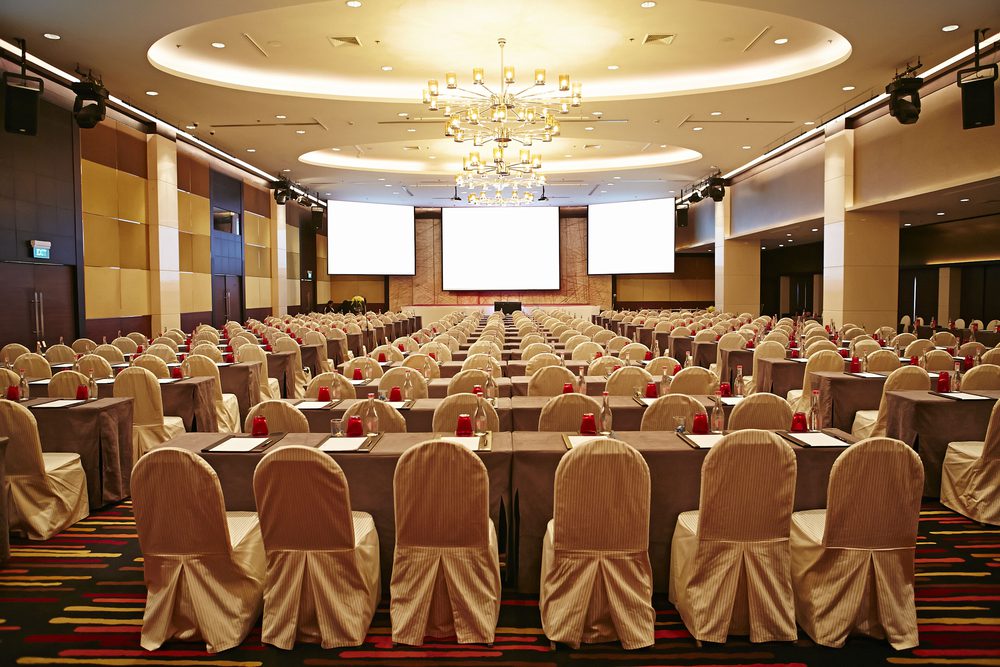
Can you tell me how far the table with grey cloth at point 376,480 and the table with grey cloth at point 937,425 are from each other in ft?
11.0

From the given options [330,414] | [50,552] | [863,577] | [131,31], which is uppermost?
[131,31]

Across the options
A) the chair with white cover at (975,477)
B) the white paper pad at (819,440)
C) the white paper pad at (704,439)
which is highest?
the white paper pad at (819,440)

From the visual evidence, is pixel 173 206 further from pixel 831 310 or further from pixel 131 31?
pixel 831 310

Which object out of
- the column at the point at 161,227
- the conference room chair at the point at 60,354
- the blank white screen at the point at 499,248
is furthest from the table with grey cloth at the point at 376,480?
the blank white screen at the point at 499,248

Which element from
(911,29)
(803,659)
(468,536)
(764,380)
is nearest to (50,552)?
(468,536)

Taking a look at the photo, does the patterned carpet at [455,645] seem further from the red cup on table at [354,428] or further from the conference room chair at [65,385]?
the conference room chair at [65,385]

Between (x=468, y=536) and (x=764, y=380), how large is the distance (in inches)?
257

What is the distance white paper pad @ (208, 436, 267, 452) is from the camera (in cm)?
401

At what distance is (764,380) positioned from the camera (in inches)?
357

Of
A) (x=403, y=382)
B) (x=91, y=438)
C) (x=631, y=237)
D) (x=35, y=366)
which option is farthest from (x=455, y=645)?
(x=631, y=237)

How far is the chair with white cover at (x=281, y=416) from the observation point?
15.1 feet

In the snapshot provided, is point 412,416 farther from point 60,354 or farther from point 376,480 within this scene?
point 60,354

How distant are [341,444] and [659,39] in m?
8.54

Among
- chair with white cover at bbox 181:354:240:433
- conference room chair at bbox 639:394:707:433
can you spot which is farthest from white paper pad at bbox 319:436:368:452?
chair with white cover at bbox 181:354:240:433
